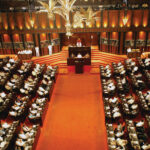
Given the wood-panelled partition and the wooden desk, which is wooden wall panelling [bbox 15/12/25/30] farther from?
the wooden desk

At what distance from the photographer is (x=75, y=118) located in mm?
9500

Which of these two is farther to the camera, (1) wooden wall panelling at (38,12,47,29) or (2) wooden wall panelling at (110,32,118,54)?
(2) wooden wall panelling at (110,32,118,54)

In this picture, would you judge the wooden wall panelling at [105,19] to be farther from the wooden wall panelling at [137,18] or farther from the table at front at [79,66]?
the table at front at [79,66]

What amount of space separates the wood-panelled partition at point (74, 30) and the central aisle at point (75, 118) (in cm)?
478

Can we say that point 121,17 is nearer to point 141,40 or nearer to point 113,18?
point 113,18

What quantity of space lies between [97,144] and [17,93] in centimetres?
586

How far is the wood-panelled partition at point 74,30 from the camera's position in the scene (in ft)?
49.8

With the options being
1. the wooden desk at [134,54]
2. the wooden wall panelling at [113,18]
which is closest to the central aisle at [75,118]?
the wooden desk at [134,54]

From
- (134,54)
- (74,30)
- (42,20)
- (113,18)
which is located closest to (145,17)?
(113,18)

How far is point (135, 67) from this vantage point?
41.2 ft

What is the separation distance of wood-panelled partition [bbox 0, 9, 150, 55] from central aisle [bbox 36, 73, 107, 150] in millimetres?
4775

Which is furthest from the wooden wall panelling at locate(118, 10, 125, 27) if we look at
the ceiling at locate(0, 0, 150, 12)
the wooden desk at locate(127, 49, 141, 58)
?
the wooden desk at locate(127, 49, 141, 58)

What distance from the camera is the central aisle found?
8.05m

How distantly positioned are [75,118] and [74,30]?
8.71m
